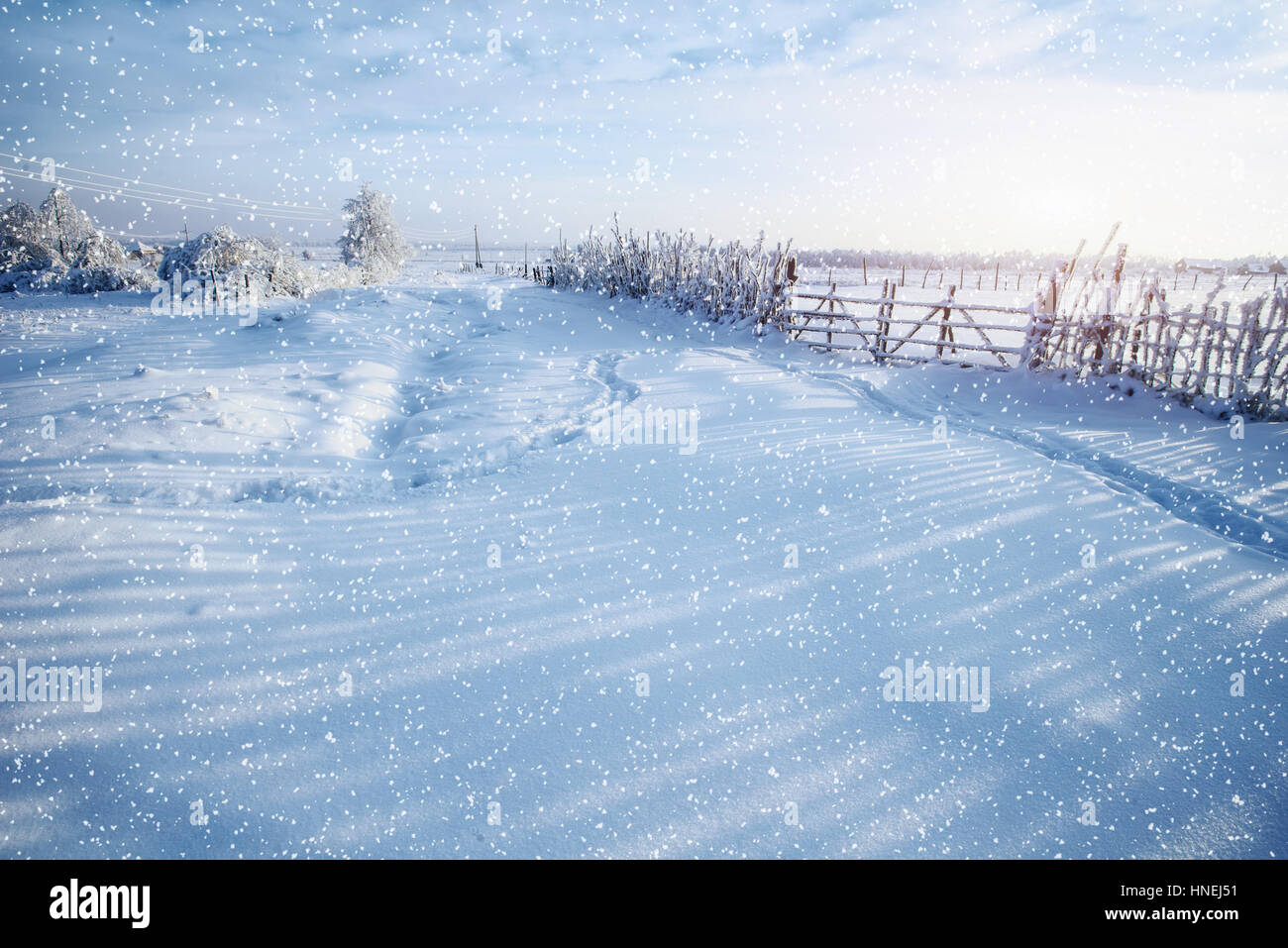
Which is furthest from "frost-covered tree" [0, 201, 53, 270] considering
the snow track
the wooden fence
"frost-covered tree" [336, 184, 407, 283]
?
the snow track

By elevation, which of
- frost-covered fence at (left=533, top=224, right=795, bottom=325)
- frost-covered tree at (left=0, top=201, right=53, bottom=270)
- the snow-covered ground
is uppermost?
frost-covered tree at (left=0, top=201, right=53, bottom=270)

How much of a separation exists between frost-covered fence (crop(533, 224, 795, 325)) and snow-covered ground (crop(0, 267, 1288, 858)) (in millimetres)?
10067

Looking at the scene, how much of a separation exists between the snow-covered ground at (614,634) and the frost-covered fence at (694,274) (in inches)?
396

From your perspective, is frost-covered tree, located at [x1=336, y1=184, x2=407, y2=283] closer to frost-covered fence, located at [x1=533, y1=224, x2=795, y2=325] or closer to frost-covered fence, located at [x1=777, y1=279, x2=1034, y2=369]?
frost-covered fence, located at [x1=533, y1=224, x2=795, y2=325]

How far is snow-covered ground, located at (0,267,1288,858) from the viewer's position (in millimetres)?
2156

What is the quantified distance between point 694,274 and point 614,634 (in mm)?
17749

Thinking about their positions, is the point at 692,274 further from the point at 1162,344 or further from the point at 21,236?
the point at 21,236

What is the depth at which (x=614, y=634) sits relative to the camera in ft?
10.5

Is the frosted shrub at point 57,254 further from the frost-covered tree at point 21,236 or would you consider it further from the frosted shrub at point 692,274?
the frosted shrub at point 692,274

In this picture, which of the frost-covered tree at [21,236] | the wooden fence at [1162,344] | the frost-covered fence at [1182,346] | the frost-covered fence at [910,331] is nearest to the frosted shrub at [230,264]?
the frost-covered tree at [21,236]

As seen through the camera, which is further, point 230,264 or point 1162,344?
point 230,264

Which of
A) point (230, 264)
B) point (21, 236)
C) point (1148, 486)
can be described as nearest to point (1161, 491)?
point (1148, 486)
